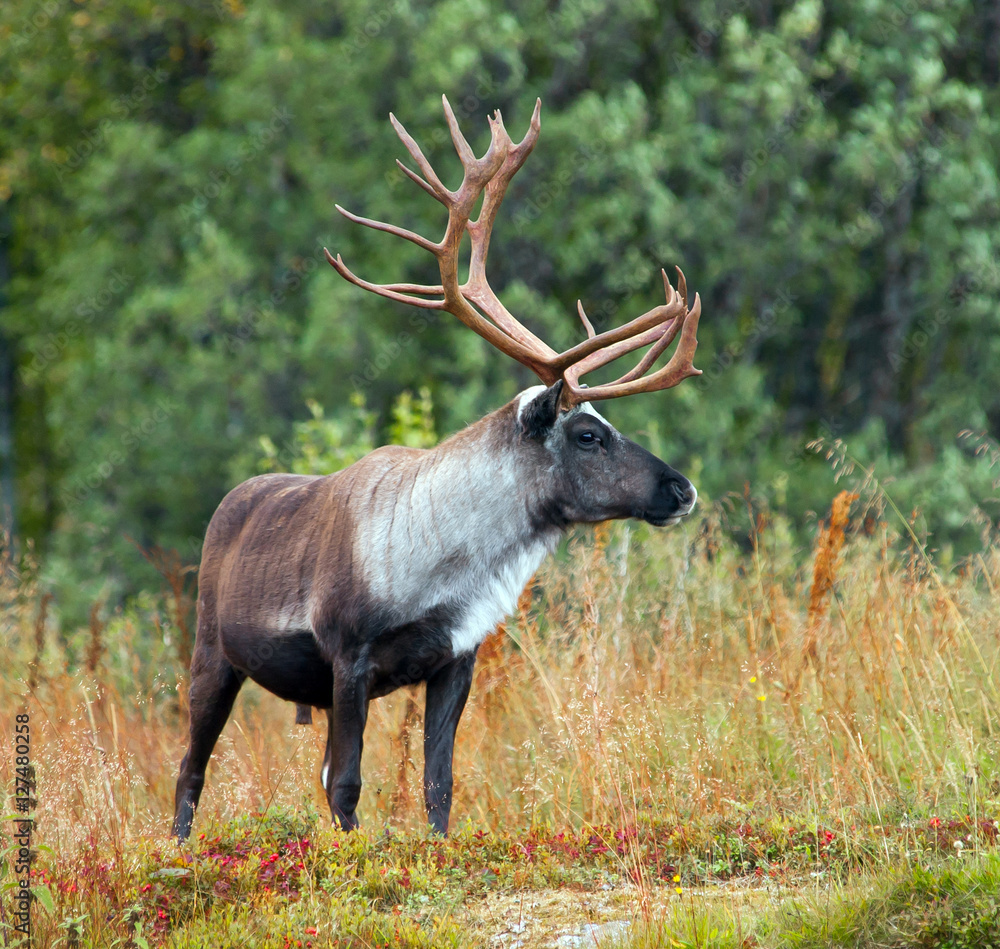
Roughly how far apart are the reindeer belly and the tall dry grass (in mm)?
326

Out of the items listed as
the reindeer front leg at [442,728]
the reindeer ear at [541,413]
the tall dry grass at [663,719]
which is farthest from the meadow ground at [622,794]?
the reindeer ear at [541,413]

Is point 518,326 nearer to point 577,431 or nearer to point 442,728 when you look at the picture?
point 577,431

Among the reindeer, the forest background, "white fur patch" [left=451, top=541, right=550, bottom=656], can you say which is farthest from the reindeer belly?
the forest background

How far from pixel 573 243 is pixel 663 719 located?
10.2m

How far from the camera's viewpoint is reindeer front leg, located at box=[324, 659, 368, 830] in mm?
4941

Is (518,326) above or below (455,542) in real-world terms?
above

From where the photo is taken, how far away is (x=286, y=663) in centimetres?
538

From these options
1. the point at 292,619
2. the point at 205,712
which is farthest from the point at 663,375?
the point at 205,712

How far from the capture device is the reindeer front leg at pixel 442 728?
509 centimetres

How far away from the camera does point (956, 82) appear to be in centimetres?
1453

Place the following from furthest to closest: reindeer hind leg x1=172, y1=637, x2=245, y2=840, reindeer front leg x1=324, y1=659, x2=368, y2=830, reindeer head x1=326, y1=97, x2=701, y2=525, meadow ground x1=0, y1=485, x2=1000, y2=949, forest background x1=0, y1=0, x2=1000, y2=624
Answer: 1. forest background x1=0, y1=0, x2=1000, y2=624
2. reindeer hind leg x1=172, y1=637, x2=245, y2=840
3. reindeer head x1=326, y1=97, x2=701, y2=525
4. reindeer front leg x1=324, y1=659, x2=368, y2=830
5. meadow ground x1=0, y1=485, x2=1000, y2=949

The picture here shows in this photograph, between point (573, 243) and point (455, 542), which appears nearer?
point (455, 542)

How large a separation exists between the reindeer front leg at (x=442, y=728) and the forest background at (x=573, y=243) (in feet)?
28.3

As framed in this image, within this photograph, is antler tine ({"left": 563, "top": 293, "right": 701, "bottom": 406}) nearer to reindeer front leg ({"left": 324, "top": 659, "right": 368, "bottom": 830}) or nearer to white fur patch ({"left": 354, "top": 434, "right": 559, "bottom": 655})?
white fur patch ({"left": 354, "top": 434, "right": 559, "bottom": 655})
